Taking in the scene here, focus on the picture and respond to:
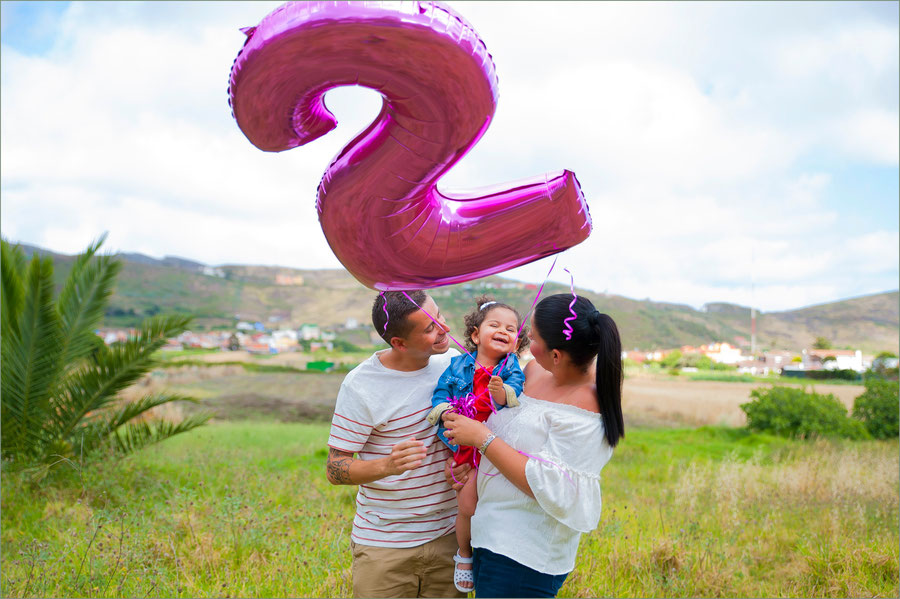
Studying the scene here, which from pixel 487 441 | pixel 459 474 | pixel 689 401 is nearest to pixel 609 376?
pixel 487 441

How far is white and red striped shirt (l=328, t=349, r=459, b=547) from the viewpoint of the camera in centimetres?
206

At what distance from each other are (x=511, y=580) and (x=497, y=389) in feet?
1.86

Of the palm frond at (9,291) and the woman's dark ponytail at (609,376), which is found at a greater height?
the palm frond at (9,291)

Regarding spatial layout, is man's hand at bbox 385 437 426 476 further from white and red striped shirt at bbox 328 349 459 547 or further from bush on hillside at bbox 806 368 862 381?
bush on hillside at bbox 806 368 862 381

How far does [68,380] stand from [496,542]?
22.5 ft

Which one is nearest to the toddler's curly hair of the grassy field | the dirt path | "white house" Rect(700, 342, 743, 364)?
the grassy field

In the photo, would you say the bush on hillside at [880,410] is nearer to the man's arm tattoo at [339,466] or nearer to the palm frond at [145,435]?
the palm frond at [145,435]

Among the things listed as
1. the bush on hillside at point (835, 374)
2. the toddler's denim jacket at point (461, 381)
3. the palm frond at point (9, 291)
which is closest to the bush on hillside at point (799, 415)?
the toddler's denim jacket at point (461, 381)

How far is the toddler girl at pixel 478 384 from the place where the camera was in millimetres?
1983

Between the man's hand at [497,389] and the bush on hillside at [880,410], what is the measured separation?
12.0 metres

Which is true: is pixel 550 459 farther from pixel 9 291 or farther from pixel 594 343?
pixel 9 291

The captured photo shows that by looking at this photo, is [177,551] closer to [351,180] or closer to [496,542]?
[496,542]

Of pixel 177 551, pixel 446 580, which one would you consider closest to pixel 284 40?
pixel 446 580

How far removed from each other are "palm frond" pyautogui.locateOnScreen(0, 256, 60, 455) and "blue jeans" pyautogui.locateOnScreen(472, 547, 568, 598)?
21.9 ft
